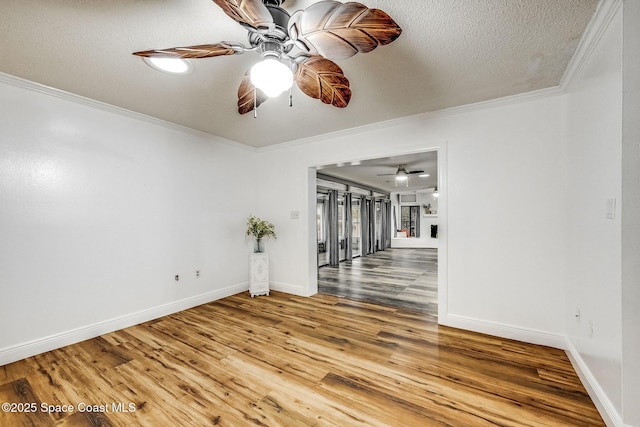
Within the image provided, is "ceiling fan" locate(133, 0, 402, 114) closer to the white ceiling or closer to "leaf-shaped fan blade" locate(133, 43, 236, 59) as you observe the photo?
"leaf-shaped fan blade" locate(133, 43, 236, 59)

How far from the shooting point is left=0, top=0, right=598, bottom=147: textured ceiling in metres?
1.51

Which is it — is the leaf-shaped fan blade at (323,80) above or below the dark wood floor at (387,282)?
above

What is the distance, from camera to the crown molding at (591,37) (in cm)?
145

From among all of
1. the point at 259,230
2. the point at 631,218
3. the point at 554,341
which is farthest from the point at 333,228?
the point at 631,218

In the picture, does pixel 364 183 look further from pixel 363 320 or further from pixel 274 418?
pixel 274 418

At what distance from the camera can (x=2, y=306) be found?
222cm

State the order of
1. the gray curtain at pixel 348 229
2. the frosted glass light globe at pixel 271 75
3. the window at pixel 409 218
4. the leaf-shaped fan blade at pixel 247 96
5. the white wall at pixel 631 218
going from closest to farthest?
the white wall at pixel 631 218, the frosted glass light globe at pixel 271 75, the leaf-shaped fan blade at pixel 247 96, the gray curtain at pixel 348 229, the window at pixel 409 218

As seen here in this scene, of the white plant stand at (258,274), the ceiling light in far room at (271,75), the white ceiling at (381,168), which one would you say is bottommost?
the white plant stand at (258,274)

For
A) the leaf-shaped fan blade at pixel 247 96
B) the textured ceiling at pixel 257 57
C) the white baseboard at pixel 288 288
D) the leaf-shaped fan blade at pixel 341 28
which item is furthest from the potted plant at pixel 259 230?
the leaf-shaped fan blade at pixel 341 28

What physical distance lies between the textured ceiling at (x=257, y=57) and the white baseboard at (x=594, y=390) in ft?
7.49

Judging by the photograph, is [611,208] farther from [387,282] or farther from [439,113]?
[387,282]

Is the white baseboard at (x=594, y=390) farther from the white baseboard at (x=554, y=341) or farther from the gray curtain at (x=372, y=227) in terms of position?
the gray curtain at (x=372, y=227)

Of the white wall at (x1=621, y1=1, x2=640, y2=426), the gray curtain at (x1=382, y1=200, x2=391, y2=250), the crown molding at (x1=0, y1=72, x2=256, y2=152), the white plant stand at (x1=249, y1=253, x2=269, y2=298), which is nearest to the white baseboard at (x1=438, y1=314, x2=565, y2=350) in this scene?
the white wall at (x1=621, y1=1, x2=640, y2=426)

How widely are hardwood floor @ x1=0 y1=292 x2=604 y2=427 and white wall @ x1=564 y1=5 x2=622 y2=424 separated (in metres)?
0.38
